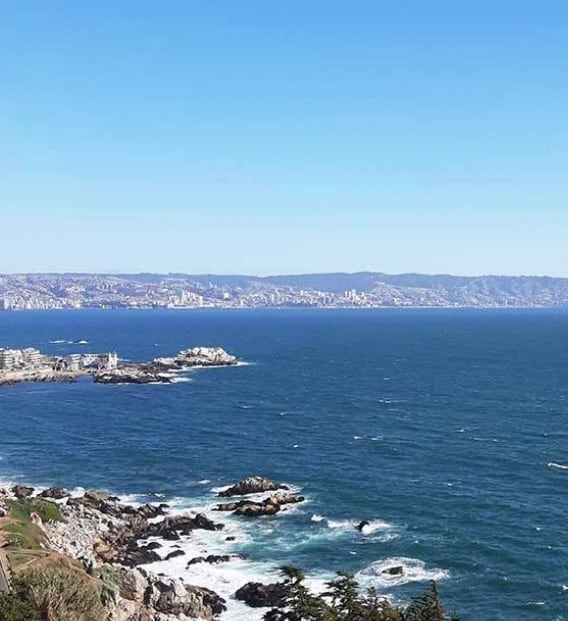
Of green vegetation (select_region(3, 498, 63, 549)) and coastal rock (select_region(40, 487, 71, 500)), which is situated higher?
green vegetation (select_region(3, 498, 63, 549))

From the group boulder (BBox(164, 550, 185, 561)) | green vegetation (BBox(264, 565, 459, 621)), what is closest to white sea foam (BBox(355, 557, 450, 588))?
green vegetation (BBox(264, 565, 459, 621))

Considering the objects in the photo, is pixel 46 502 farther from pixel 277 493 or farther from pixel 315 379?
pixel 315 379

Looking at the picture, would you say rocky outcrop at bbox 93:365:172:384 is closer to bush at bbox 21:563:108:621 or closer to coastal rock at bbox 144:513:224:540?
coastal rock at bbox 144:513:224:540

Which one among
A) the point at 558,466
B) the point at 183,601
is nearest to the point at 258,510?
the point at 183,601

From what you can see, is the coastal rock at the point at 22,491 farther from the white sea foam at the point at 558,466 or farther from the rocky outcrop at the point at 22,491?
the white sea foam at the point at 558,466

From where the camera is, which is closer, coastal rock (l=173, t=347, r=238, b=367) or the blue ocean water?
the blue ocean water

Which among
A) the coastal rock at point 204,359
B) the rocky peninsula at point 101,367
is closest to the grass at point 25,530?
the rocky peninsula at point 101,367

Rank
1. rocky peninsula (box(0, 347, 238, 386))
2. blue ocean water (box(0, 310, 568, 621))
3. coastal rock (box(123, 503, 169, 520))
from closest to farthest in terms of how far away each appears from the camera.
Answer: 1. blue ocean water (box(0, 310, 568, 621))
2. coastal rock (box(123, 503, 169, 520))
3. rocky peninsula (box(0, 347, 238, 386))
